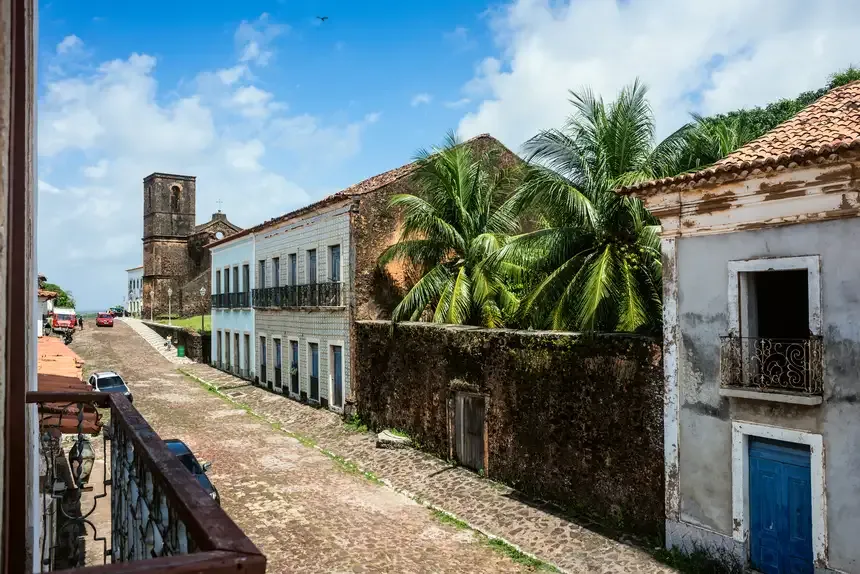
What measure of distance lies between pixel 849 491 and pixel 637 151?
6937mm

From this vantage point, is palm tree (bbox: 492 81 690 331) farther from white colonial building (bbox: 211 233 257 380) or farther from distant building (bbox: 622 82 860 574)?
white colonial building (bbox: 211 233 257 380)

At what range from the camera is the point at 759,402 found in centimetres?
906

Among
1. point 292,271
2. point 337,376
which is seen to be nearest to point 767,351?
point 337,376

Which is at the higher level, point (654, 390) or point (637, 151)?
point (637, 151)

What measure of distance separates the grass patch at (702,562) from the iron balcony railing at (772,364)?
249cm

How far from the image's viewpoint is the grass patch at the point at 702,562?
9.23m

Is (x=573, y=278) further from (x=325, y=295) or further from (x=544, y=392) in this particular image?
(x=325, y=295)

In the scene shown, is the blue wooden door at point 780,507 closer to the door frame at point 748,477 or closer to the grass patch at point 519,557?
the door frame at point 748,477

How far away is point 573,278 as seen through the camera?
40.8ft

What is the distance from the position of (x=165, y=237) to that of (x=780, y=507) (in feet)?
190

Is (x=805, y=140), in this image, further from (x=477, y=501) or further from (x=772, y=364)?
(x=477, y=501)

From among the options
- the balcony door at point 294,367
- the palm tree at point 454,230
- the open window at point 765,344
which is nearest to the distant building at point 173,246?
the balcony door at point 294,367

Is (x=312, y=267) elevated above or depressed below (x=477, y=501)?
above

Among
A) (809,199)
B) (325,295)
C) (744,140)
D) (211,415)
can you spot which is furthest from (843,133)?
(211,415)
